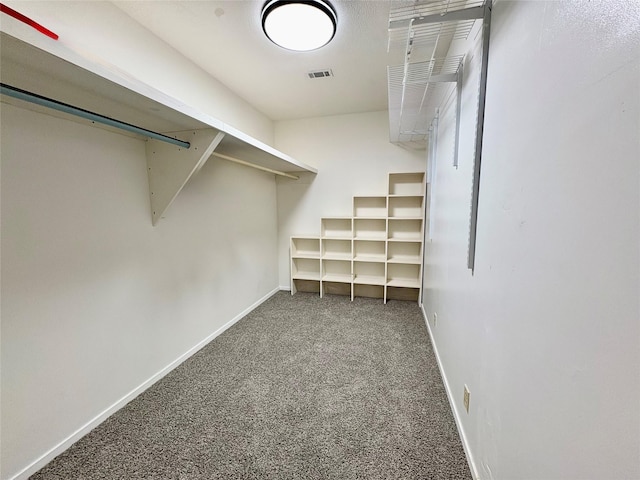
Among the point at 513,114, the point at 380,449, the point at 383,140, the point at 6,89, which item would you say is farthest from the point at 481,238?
the point at 383,140

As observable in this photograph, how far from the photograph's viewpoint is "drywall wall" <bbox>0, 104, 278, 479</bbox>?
124cm

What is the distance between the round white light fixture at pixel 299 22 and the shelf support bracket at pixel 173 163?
0.77 m

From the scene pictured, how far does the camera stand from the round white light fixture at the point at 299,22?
1.57 m

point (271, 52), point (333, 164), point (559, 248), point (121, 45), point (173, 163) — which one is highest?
point (271, 52)

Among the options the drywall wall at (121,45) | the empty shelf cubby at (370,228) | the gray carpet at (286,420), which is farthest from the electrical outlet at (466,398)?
the empty shelf cubby at (370,228)

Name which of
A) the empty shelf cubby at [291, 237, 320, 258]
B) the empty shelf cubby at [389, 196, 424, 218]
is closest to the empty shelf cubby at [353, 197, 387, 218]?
the empty shelf cubby at [389, 196, 424, 218]

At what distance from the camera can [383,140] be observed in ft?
11.6

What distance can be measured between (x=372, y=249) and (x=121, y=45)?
10.6ft

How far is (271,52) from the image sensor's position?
83.4 inches

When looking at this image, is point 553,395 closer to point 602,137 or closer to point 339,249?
point 602,137

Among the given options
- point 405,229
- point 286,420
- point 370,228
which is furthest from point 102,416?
point 405,229

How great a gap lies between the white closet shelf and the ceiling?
626 mm

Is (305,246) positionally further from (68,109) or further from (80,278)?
(68,109)

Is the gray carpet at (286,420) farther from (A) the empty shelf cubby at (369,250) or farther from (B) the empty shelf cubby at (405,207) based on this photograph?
(B) the empty shelf cubby at (405,207)
